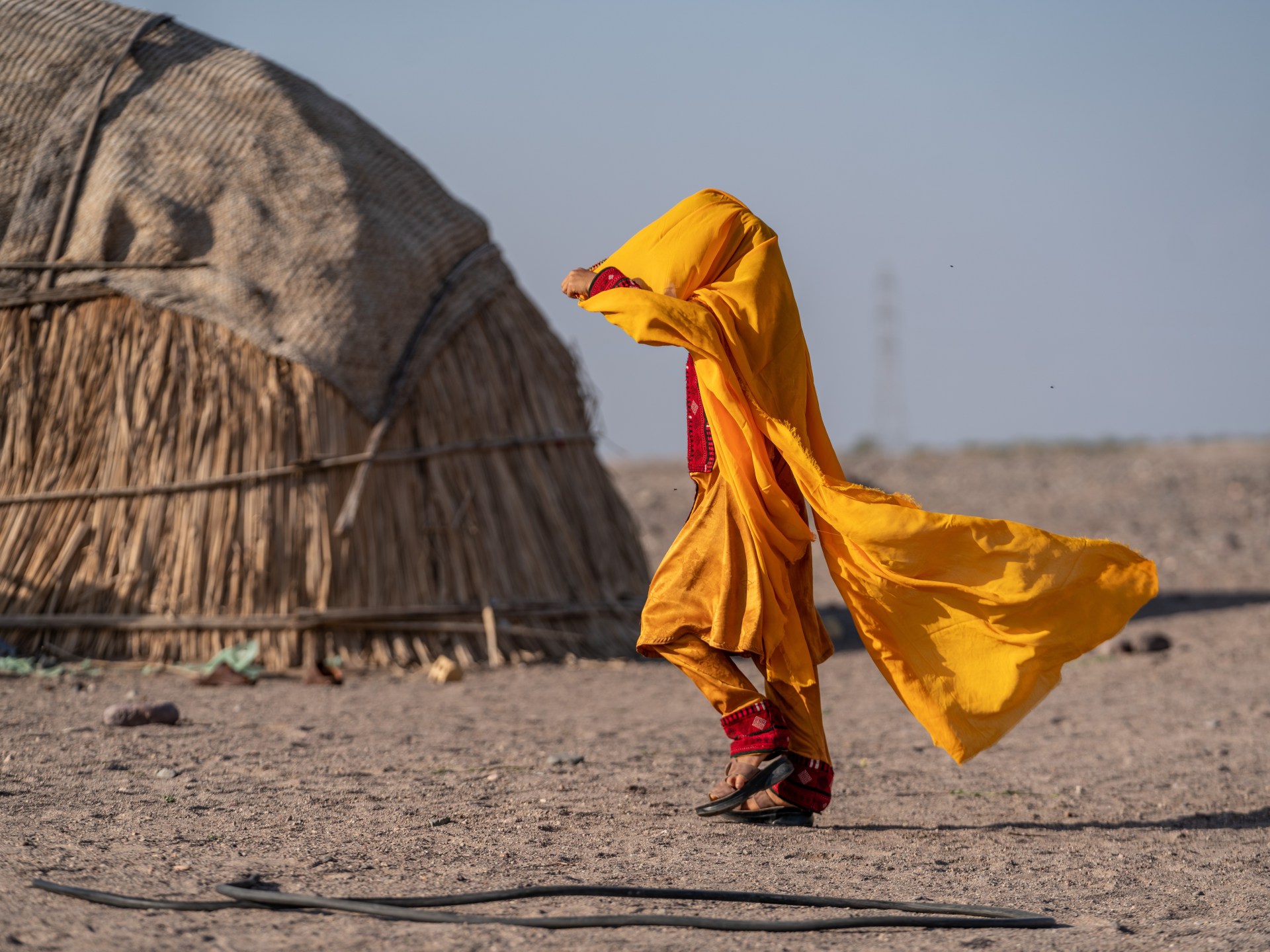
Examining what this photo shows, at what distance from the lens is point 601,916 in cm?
264

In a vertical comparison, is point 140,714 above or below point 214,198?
below

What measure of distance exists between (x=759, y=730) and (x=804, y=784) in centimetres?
20

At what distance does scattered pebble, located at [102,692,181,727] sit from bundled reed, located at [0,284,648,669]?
4.91 feet

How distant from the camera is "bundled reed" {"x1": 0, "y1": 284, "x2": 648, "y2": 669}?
245 inches

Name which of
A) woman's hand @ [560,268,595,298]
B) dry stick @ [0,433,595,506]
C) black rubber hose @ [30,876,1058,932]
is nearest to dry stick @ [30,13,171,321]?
dry stick @ [0,433,595,506]

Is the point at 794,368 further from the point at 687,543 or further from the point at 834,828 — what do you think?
the point at 834,828

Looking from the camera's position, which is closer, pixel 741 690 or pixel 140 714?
pixel 741 690

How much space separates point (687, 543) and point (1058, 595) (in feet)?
3.31

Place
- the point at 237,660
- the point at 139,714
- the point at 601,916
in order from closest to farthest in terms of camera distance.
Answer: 1. the point at 601,916
2. the point at 139,714
3. the point at 237,660

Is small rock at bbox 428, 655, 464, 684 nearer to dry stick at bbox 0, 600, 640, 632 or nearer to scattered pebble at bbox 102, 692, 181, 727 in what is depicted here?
dry stick at bbox 0, 600, 640, 632

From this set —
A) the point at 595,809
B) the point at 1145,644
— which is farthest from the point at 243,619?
the point at 1145,644

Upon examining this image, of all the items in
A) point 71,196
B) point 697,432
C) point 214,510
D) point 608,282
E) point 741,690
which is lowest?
point 741,690

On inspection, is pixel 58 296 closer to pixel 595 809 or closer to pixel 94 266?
pixel 94 266

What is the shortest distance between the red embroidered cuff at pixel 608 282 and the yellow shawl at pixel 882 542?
4 centimetres
